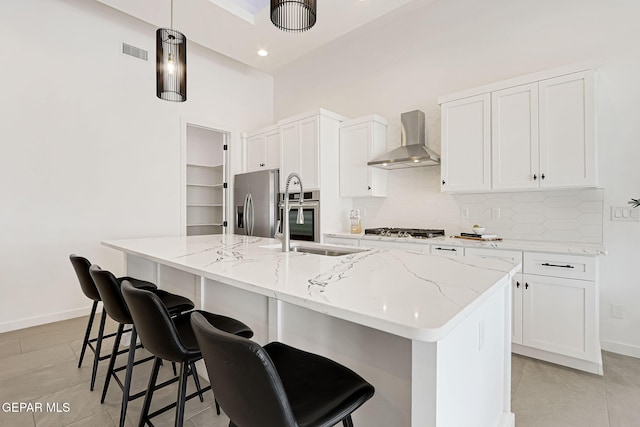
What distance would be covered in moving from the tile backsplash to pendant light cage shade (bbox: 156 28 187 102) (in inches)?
102

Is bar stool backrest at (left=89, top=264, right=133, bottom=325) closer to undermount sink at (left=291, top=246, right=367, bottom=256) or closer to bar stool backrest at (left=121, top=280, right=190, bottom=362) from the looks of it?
bar stool backrest at (left=121, top=280, right=190, bottom=362)

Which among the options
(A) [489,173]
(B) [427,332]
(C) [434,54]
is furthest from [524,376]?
(C) [434,54]

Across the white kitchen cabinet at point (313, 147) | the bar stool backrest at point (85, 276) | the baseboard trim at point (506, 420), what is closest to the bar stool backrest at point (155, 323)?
the bar stool backrest at point (85, 276)

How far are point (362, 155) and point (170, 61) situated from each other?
2.28m

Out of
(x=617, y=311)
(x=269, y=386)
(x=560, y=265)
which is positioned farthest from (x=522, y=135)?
(x=269, y=386)

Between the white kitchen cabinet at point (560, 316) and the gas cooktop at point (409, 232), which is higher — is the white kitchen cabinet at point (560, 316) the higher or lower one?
the lower one

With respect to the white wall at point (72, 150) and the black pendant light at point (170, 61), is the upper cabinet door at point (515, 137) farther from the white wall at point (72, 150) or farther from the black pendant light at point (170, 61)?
the white wall at point (72, 150)

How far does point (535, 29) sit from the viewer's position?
299cm

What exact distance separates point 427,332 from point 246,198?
13.9 ft

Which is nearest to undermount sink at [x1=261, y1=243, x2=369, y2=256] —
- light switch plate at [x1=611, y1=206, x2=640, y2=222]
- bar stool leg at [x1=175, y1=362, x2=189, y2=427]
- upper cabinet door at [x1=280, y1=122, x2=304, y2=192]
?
bar stool leg at [x1=175, y1=362, x2=189, y2=427]

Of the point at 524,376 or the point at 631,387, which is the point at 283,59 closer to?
the point at 524,376

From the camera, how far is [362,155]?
389cm

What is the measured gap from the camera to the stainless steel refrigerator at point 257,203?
4371mm

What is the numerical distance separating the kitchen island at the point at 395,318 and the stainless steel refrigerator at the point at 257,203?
2435 millimetres
